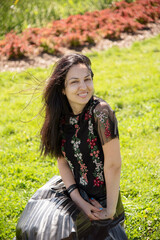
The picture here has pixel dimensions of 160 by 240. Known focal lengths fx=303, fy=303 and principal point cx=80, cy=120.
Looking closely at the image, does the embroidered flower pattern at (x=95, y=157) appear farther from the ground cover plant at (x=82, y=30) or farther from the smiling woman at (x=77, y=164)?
the ground cover plant at (x=82, y=30)

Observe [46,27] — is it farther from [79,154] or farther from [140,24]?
[79,154]

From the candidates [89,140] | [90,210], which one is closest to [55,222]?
[90,210]

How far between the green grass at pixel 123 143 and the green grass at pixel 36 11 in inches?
127

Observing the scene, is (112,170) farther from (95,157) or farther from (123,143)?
(123,143)

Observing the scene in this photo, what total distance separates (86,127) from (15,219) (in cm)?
135

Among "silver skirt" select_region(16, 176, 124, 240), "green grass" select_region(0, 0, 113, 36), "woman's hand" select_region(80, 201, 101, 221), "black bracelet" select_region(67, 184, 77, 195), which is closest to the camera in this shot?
"silver skirt" select_region(16, 176, 124, 240)

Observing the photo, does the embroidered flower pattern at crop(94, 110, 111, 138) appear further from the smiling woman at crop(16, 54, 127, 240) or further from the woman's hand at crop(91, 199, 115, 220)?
the woman's hand at crop(91, 199, 115, 220)

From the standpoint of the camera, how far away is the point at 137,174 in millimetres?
3451

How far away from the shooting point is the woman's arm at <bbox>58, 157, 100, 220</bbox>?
2244 mm

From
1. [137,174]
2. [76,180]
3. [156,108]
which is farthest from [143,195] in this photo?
[156,108]

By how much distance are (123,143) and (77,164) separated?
1.79 metres

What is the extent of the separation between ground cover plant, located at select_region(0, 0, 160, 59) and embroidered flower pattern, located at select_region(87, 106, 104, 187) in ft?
17.4

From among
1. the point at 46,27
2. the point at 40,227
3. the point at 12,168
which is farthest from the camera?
the point at 46,27

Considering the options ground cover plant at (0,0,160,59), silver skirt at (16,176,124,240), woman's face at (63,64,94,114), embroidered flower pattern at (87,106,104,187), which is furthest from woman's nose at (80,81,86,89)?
ground cover plant at (0,0,160,59)
